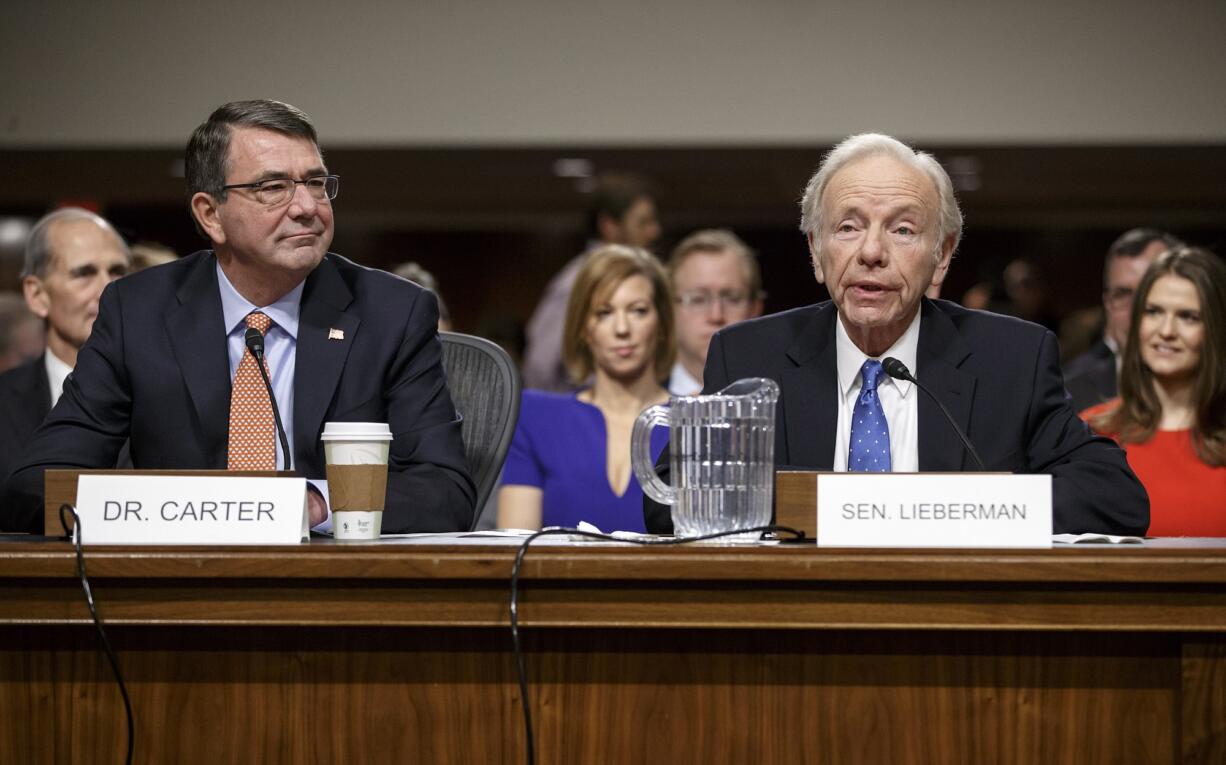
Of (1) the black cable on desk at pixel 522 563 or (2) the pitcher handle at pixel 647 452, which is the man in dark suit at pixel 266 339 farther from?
(1) the black cable on desk at pixel 522 563

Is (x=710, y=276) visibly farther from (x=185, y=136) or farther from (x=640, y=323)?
(x=185, y=136)

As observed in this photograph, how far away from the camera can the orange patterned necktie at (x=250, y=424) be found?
2096 mm

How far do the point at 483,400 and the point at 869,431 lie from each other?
2.36ft

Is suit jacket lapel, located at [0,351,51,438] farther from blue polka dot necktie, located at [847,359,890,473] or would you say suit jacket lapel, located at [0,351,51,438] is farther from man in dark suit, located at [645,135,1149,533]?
blue polka dot necktie, located at [847,359,890,473]

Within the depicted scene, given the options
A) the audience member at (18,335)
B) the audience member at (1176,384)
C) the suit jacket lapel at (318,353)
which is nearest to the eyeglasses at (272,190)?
the suit jacket lapel at (318,353)

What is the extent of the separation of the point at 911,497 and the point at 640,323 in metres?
2.00

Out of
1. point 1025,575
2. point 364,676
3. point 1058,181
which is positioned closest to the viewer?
point 1025,575

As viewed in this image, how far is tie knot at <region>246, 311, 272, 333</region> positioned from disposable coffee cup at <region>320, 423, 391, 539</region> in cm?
68

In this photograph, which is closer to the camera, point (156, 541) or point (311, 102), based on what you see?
point (156, 541)

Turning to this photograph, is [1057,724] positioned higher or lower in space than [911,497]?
lower

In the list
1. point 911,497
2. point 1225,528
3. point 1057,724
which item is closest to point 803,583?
point 911,497

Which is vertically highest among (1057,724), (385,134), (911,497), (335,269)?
(385,134)

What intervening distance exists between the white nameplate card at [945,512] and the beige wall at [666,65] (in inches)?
180

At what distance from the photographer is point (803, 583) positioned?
133cm
